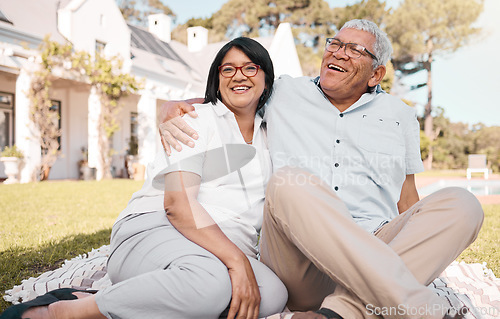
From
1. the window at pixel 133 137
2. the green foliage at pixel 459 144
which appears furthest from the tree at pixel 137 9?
the green foliage at pixel 459 144

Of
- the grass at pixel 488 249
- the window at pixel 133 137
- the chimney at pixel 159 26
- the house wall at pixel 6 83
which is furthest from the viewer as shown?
the chimney at pixel 159 26

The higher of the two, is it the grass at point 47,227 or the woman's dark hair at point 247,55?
the woman's dark hair at point 247,55

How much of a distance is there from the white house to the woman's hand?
9.85m

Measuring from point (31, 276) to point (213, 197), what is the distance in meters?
1.56

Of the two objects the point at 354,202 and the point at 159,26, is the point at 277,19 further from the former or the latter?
the point at 354,202

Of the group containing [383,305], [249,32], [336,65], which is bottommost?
[383,305]

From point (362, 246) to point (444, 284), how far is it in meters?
1.41

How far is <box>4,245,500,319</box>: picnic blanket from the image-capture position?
6.98 feet

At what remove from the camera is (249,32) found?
1152 inches

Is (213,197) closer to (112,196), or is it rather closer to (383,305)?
(383,305)

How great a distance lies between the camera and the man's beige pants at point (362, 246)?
4.45 ft

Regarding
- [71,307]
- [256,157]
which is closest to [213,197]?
[256,157]

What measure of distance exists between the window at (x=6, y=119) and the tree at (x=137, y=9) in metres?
19.6

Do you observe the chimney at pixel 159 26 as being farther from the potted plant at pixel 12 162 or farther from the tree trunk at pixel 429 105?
the tree trunk at pixel 429 105
